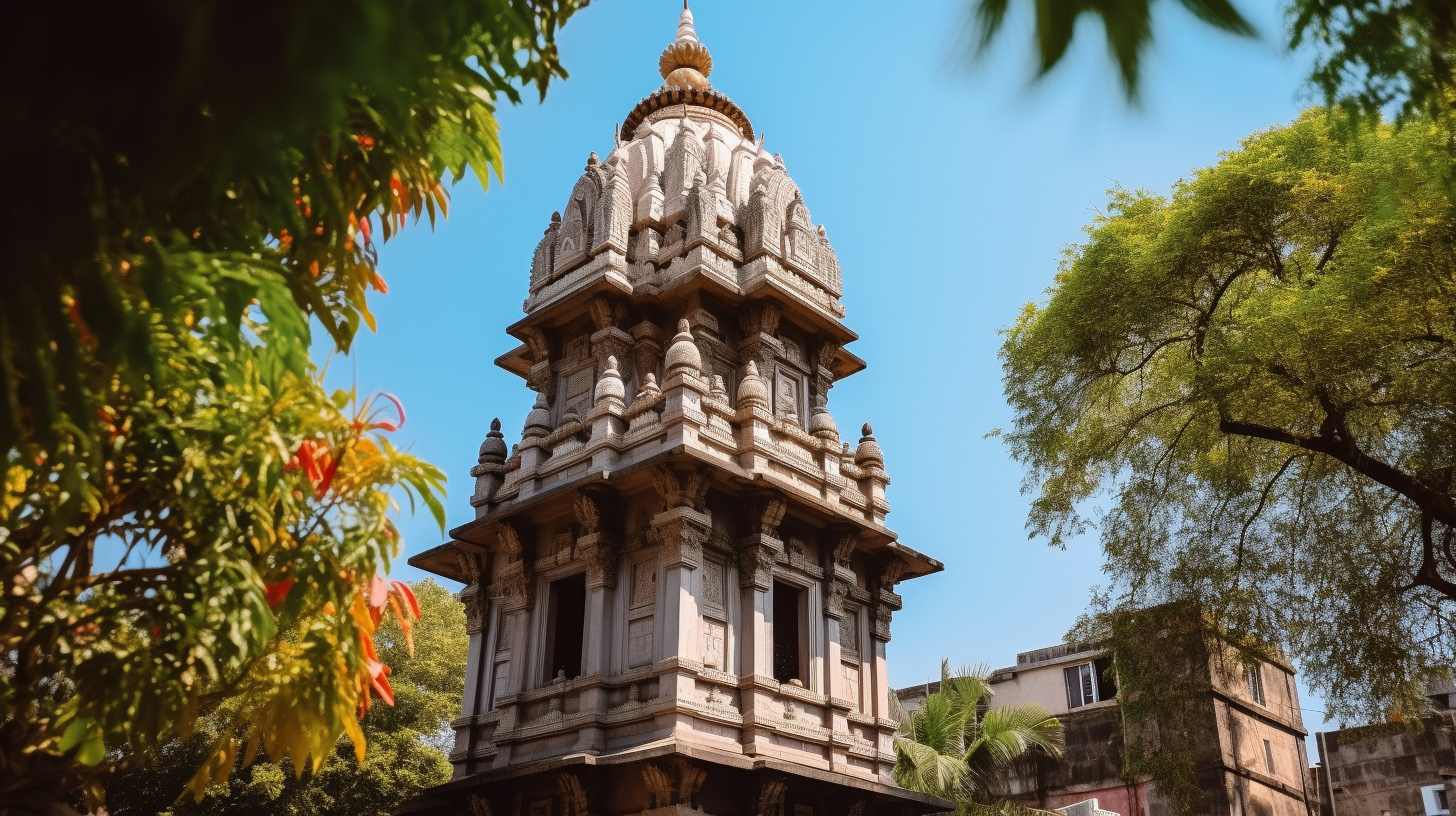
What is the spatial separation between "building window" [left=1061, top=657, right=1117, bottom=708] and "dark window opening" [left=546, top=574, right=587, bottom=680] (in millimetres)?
16710

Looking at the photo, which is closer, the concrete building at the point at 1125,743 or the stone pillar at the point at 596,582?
the stone pillar at the point at 596,582

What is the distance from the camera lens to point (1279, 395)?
46.3 feet

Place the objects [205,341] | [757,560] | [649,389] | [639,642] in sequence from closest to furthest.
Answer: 1. [205,341]
2. [639,642]
3. [757,560]
4. [649,389]

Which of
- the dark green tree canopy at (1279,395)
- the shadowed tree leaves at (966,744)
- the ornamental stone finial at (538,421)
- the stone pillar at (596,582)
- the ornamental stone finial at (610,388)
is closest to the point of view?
the dark green tree canopy at (1279,395)

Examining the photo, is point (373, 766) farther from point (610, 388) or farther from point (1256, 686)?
point (1256, 686)

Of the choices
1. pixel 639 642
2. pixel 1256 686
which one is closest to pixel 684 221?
pixel 639 642

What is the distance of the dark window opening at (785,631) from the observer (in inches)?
681

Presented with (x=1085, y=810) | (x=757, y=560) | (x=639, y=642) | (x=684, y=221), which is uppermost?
(x=684, y=221)

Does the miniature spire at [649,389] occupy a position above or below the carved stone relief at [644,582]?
above

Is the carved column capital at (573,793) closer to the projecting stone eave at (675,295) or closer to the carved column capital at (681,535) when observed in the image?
the carved column capital at (681,535)

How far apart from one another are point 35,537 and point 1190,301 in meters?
14.7

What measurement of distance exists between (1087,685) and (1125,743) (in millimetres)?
5029

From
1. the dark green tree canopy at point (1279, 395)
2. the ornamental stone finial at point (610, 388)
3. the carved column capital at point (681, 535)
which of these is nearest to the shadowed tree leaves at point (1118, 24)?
the dark green tree canopy at point (1279, 395)

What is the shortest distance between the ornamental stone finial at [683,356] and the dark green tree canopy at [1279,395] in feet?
16.9
